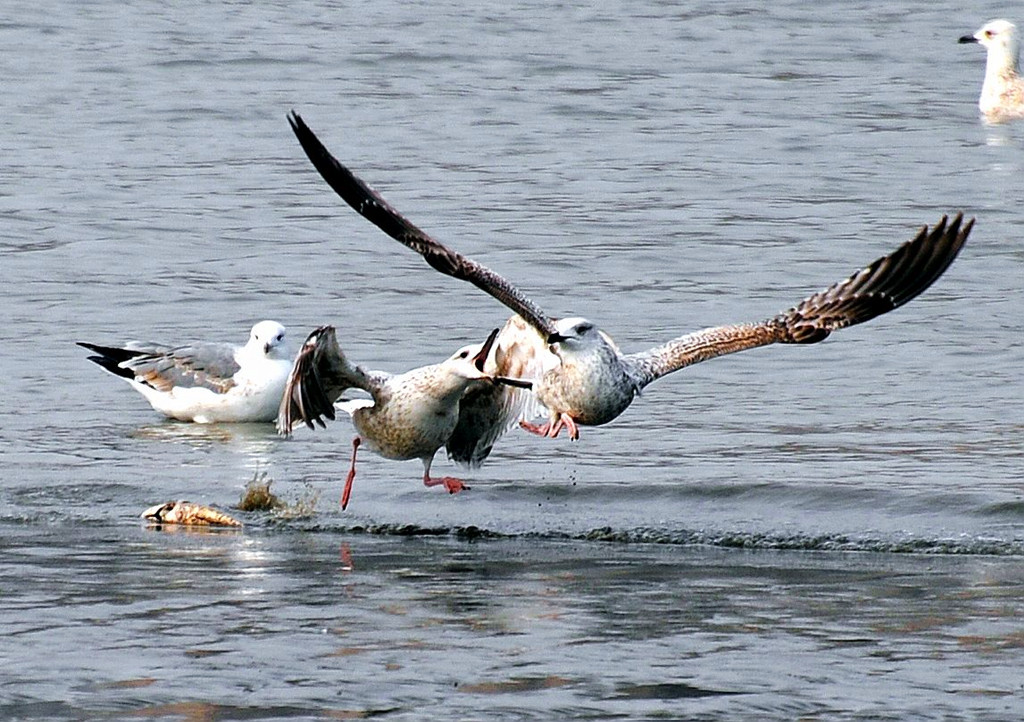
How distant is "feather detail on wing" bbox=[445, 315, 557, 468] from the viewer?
35.7 feet

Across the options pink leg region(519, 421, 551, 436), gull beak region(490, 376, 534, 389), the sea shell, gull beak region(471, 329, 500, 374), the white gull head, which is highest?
gull beak region(471, 329, 500, 374)

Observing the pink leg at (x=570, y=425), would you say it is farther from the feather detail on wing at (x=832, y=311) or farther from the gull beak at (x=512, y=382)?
the feather detail on wing at (x=832, y=311)

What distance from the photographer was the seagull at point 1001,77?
2439 centimetres

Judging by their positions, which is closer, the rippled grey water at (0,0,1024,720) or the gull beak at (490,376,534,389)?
the rippled grey water at (0,0,1024,720)

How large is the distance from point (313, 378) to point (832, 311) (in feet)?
8.28

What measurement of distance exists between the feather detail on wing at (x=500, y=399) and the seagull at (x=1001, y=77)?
47.3ft

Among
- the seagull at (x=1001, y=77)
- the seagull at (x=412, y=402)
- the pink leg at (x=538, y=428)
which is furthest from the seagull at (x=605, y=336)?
the seagull at (x=1001, y=77)

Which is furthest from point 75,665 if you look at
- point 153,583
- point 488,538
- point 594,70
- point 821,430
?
point 594,70

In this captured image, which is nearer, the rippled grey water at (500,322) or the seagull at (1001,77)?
the rippled grey water at (500,322)

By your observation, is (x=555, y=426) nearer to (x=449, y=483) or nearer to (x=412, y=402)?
(x=449, y=483)

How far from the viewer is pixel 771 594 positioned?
26.7 feet

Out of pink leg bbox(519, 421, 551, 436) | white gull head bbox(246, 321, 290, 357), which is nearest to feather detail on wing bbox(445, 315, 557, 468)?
pink leg bbox(519, 421, 551, 436)

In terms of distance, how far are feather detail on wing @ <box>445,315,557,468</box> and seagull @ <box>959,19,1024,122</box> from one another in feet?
47.3

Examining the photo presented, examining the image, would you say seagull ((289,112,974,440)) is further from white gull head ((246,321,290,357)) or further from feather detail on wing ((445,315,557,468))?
white gull head ((246,321,290,357))
